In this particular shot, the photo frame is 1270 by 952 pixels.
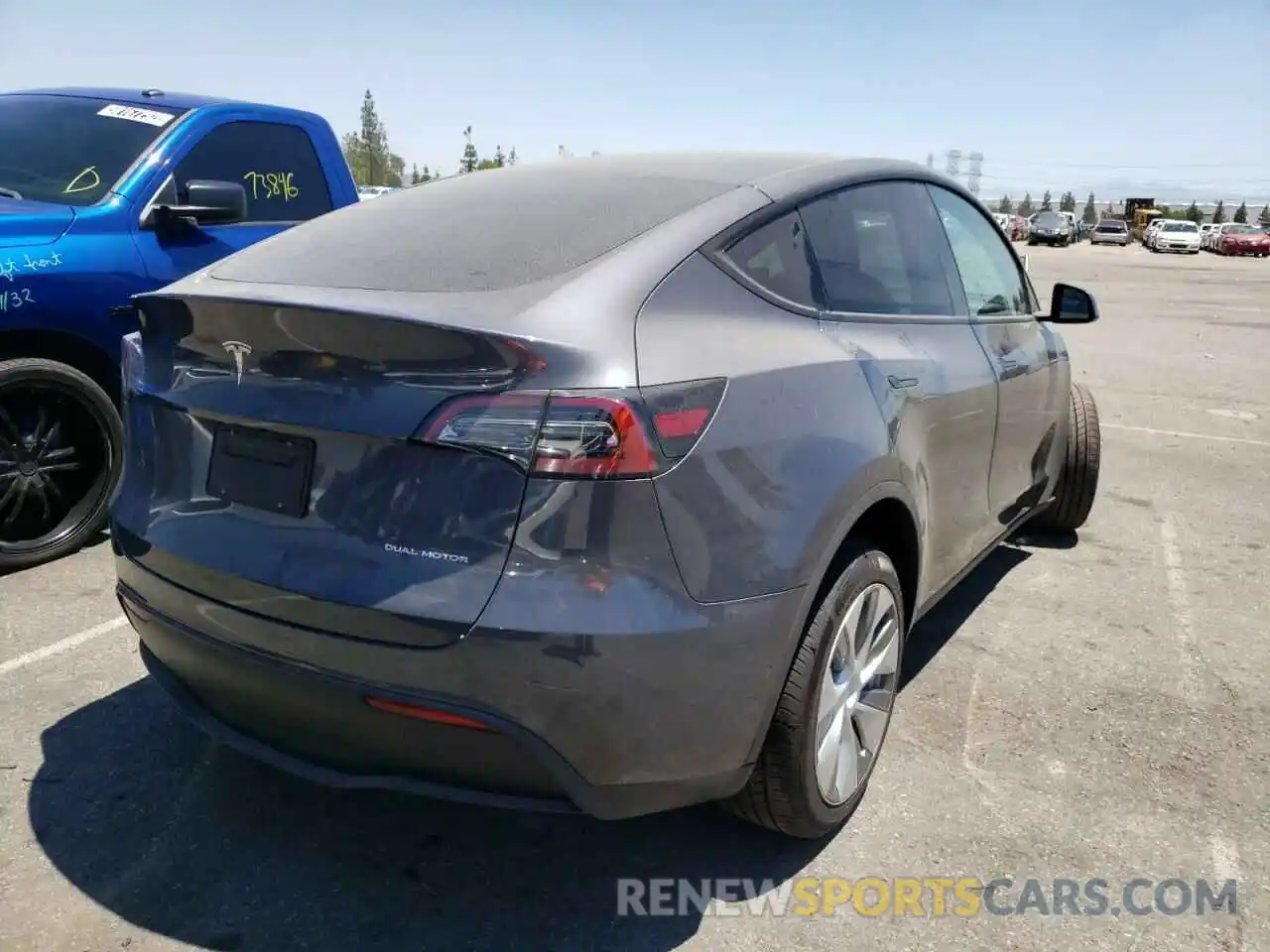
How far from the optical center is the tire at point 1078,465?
191 inches

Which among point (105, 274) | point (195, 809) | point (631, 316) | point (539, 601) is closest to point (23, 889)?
point (195, 809)

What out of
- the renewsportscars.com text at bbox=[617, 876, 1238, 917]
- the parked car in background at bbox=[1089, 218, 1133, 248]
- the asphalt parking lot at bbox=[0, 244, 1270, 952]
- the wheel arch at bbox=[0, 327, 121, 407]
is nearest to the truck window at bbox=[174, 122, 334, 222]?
the wheel arch at bbox=[0, 327, 121, 407]

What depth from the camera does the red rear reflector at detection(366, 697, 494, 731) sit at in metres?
1.97

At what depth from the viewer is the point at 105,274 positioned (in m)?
4.33

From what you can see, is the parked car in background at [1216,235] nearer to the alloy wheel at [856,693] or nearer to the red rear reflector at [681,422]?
the alloy wheel at [856,693]

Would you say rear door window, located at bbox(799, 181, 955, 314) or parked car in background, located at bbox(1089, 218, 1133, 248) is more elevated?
rear door window, located at bbox(799, 181, 955, 314)

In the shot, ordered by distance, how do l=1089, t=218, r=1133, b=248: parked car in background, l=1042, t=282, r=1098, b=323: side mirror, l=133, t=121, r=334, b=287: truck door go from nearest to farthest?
l=1042, t=282, r=1098, b=323: side mirror < l=133, t=121, r=334, b=287: truck door < l=1089, t=218, r=1133, b=248: parked car in background

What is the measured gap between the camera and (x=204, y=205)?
4523 millimetres

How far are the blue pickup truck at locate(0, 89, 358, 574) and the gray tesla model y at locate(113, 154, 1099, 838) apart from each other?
1.89 metres

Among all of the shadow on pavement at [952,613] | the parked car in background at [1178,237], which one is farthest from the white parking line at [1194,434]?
the parked car in background at [1178,237]

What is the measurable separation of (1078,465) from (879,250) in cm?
238

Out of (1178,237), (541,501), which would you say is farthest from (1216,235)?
(541,501)

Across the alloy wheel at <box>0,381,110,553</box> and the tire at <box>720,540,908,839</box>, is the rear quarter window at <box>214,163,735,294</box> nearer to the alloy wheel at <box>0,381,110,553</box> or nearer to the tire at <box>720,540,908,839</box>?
the tire at <box>720,540,908,839</box>

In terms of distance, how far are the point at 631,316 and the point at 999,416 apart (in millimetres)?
1959
